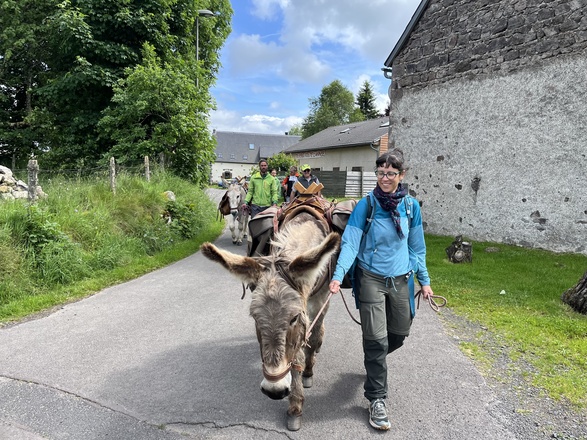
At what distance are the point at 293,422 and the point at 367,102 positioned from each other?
2277 inches

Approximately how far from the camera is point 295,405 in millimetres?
3014

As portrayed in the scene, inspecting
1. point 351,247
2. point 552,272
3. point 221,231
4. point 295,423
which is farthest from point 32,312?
point 552,272

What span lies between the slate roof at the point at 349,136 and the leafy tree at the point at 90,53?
1507 cm

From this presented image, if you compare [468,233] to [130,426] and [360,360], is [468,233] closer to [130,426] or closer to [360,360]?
[360,360]

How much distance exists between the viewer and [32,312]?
5355 millimetres

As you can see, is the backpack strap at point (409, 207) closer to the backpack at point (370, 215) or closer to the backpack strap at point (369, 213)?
the backpack at point (370, 215)

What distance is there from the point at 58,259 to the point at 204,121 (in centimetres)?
1043

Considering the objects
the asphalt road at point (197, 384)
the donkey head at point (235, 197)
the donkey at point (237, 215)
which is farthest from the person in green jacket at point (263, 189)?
the asphalt road at point (197, 384)

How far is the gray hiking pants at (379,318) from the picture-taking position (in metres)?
2.97

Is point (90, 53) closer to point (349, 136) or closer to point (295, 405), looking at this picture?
point (295, 405)

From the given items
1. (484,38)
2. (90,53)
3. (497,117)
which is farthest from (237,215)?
(90,53)

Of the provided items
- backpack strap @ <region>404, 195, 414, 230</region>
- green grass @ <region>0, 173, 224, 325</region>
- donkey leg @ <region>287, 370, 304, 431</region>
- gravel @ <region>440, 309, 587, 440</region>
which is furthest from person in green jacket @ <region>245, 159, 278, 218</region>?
donkey leg @ <region>287, 370, 304, 431</region>

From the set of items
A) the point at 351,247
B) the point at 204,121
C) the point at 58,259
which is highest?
the point at 204,121

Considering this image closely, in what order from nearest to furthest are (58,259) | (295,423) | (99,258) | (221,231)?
(295,423)
(58,259)
(99,258)
(221,231)
